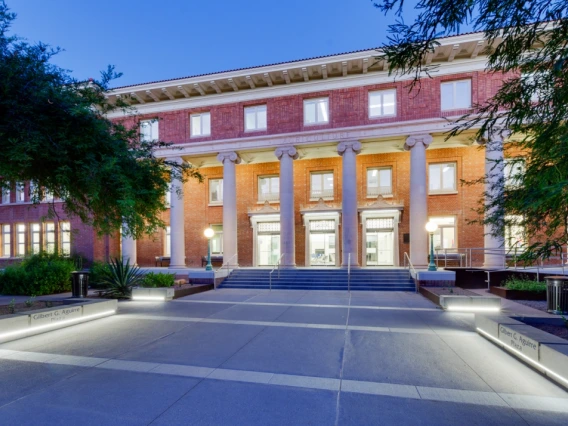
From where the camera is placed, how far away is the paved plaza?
369 cm

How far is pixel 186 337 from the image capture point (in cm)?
691

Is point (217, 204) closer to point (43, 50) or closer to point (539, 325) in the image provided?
point (43, 50)

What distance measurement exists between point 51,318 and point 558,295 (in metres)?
13.7

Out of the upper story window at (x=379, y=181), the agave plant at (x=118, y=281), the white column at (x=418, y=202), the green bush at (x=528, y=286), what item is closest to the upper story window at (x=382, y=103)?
the white column at (x=418, y=202)

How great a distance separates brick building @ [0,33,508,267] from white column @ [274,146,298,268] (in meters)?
0.06

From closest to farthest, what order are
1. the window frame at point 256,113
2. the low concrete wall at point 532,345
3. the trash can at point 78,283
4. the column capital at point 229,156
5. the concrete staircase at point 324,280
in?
the low concrete wall at point 532,345, the trash can at point 78,283, the concrete staircase at point 324,280, the column capital at point 229,156, the window frame at point 256,113

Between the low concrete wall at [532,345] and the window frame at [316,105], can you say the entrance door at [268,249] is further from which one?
the low concrete wall at [532,345]

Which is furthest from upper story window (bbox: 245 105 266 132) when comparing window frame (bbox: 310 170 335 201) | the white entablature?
window frame (bbox: 310 170 335 201)

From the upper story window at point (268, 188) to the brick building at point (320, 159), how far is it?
0.25 ft

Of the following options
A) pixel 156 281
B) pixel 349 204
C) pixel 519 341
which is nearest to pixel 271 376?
pixel 519 341

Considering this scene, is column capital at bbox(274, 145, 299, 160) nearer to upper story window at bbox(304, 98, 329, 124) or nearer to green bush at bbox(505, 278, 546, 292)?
upper story window at bbox(304, 98, 329, 124)

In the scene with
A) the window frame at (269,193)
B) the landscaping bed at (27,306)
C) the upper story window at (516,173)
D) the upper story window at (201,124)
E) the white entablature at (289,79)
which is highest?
the white entablature at (289,79)

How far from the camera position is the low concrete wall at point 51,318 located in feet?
22.4

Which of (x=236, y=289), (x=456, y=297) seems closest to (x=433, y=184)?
(x=456, y=297)
